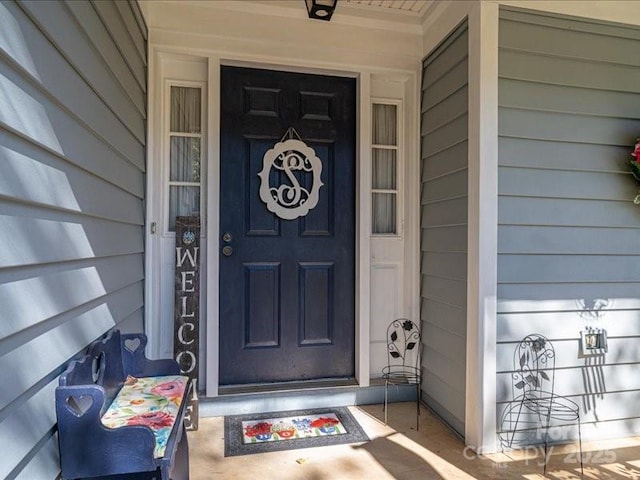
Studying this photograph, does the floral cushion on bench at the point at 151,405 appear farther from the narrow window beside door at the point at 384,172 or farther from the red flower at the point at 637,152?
the red flower at the point at 637,152

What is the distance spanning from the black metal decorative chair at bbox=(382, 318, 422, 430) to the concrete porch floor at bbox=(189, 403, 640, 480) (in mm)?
482

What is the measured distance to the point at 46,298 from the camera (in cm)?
104

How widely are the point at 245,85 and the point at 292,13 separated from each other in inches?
20.7

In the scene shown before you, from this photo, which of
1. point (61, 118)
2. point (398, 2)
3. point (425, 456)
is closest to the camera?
point (61, 118)

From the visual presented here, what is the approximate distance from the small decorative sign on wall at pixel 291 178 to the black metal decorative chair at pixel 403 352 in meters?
1.01

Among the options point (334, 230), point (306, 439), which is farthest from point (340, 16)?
point (306, 439)

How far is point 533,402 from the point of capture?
2.10 m

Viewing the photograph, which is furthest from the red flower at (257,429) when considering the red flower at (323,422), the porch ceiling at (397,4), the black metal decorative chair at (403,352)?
the porch ceiling at (397,4)

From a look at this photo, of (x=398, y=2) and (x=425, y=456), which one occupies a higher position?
(x=398, y=2)

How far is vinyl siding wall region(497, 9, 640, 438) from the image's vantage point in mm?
2078

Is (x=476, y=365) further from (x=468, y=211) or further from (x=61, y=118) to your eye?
(x=61, y=118)

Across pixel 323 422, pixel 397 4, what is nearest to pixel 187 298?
pixel 323 422

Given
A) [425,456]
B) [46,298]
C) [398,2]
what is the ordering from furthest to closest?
[398,2] < [425,456] < [46,298]

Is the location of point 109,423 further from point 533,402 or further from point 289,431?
point 533,402
